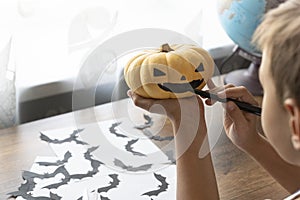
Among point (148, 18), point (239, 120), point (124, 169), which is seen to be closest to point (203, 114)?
point (239, 120)

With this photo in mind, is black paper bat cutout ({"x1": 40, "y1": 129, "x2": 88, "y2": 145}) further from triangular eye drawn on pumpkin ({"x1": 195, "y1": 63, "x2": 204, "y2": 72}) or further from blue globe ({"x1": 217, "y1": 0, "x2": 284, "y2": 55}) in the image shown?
blue globe ({"x1": 217, "y1": 0, "x2": 284, "y2": 55})

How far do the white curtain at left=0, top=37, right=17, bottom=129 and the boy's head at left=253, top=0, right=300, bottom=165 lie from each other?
2.35ft

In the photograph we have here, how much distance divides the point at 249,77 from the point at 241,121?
1.41ft

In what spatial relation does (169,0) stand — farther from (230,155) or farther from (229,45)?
(230,155)

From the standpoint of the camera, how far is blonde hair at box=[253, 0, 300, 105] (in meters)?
0.60

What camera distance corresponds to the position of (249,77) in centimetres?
136

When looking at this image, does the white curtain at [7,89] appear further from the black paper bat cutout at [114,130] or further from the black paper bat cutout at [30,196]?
the black paper bat cutout at [30,196]

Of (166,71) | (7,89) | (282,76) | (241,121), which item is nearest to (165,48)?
(166,71)

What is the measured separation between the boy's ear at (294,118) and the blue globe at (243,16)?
2.01ft

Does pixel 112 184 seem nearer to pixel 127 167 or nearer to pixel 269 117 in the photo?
pixel 127 167

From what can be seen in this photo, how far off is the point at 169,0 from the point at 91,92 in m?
0.39

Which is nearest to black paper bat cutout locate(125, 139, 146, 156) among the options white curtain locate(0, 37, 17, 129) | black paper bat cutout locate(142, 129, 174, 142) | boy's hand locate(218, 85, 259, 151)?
black paper bat cutout locate(142, 129, 174, 142)

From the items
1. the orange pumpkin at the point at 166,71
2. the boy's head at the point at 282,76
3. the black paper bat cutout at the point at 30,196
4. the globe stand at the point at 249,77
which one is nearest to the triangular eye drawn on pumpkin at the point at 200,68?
the orange pumpkin at the point at 166,71

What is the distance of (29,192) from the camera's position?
3.02ft
